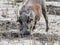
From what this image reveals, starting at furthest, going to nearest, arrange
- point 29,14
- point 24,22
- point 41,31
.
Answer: point 41,31 < point 29,14 < point 24,22

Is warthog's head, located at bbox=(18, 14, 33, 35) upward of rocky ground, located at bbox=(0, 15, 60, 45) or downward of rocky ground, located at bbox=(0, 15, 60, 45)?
upward

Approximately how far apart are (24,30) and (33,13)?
0.58 meters

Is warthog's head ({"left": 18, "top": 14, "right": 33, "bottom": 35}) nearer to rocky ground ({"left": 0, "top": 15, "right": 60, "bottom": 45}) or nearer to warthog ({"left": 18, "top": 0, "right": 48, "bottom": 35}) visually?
warthog ({"left": 18, "top": 0, "right": 48, "bottom": 35})

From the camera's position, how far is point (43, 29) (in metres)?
8.53

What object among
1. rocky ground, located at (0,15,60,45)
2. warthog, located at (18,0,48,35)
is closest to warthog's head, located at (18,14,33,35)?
warthog, located at (18,0,48,35)

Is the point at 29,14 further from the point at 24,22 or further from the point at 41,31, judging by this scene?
the point at 41,31

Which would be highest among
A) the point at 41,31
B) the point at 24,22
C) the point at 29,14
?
the point at 29,14

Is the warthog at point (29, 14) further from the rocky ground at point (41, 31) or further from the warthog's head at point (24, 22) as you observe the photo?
the rocky ground at point (41, 31)

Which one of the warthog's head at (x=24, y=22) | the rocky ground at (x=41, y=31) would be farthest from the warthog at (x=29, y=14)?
the rocky ground at (x=41, y=31)

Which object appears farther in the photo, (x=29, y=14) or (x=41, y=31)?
(x=41, y=31)

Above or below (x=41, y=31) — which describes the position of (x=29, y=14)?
above

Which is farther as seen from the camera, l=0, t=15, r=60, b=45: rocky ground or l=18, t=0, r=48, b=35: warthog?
l=18, t=0, r=48, b=35: warthog

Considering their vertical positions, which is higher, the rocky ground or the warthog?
the warthog

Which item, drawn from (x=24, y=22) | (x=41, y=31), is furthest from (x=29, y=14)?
(x=41, y=31)
